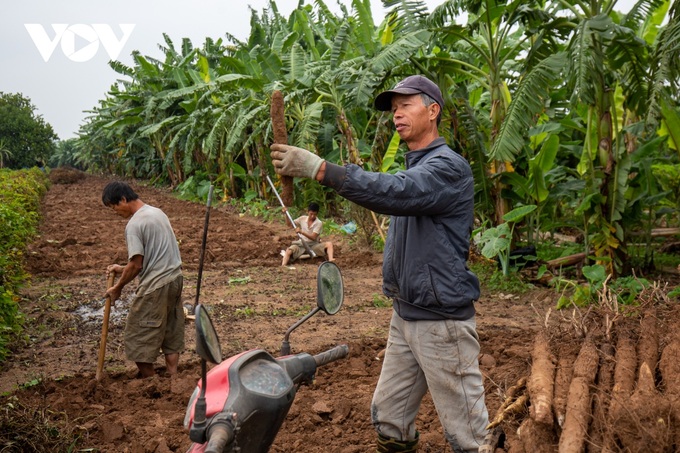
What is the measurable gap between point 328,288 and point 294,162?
54cm

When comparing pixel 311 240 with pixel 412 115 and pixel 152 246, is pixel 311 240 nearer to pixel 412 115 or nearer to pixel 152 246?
pixel 152 246

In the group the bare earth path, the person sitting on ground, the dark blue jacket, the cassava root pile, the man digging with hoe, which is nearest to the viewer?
the cassava root pile

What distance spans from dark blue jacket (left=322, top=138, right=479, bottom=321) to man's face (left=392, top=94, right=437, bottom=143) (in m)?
0.09

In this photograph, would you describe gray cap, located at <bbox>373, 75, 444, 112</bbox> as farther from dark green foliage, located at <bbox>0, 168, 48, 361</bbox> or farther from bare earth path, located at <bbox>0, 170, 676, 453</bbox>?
dark green foliage, located at <bbox>0, 168, 48, 361</bbox>

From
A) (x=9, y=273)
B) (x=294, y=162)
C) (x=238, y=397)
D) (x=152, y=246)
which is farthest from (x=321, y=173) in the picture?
(x=9, y=273)

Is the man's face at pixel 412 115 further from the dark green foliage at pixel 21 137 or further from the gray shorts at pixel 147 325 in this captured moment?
the dark green foliage at pixel 21 137

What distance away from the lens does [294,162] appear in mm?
2578

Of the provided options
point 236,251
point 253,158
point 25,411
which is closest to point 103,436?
point 25,411

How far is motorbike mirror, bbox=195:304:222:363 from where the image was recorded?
1863 millimetres

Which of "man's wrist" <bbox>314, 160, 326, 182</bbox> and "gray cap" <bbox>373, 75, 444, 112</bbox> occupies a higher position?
"gray cap" <bbox>373, 75, 444, 112</bbox>

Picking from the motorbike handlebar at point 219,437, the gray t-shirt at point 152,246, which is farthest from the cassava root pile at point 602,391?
the gray t-shirt at point 152,246

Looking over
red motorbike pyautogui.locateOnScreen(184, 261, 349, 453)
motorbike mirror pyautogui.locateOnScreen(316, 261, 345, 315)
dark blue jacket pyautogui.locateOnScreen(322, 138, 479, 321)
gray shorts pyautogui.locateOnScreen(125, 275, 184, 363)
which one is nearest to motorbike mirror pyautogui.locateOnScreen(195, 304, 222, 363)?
red motorbike pyautogui.locateOnScreen(184, 261, 349, 453)

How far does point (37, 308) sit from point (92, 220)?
31.9 feet

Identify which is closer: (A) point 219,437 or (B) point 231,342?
(A) point 219,437
